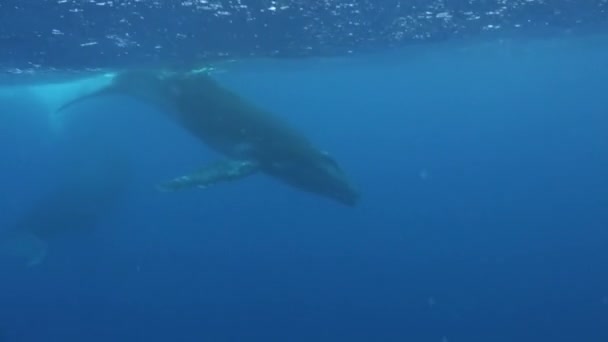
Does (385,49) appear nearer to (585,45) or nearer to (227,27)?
(227,27)

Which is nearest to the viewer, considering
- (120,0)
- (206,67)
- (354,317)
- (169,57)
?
(120,0)

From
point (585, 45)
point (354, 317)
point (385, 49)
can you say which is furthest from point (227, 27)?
point (585, 45)

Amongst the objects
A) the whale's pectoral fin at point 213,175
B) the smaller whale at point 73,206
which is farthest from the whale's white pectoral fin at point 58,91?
the whale's pectoral fin at point 213,175

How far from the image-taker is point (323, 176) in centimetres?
1600

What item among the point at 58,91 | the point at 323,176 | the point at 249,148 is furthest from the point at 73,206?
the point at 323,176

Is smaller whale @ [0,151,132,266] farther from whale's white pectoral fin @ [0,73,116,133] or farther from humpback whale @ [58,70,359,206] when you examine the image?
humpback whale @ [58,70,359,206]

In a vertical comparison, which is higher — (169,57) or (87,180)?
(169,57)

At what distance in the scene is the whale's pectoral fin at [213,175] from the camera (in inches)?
565

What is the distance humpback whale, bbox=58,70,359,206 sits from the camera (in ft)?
51.2

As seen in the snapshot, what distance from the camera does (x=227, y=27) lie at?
1770cm

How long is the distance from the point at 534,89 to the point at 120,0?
9407 centimetres

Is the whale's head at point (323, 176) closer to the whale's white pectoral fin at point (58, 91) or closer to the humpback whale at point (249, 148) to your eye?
the humpback whale at point (249, 148)

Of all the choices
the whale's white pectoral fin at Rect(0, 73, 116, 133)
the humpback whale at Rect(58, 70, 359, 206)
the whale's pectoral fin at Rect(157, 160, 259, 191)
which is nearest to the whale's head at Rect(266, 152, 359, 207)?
the humpback whale at Rect(58, 70, 359, 206)

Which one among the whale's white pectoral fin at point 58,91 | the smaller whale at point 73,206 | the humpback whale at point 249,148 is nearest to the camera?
the humpback whale at point 249,148
